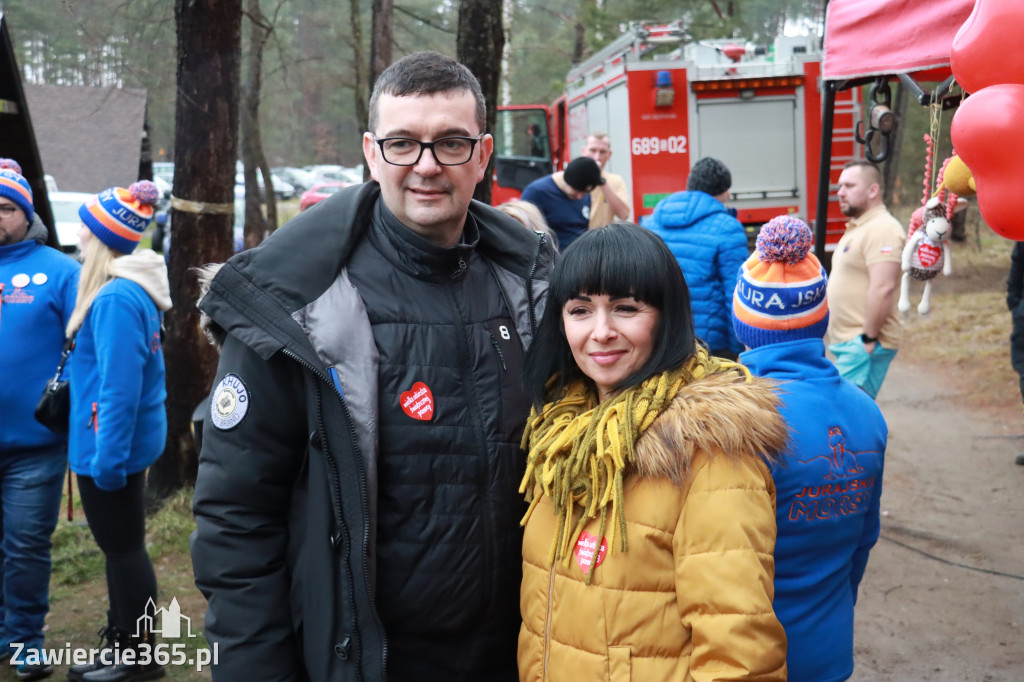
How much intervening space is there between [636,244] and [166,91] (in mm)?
10882

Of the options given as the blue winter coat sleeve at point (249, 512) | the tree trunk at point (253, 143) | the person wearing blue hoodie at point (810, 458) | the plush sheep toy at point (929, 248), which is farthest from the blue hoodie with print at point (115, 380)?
the tree trunk at point (253, 143)

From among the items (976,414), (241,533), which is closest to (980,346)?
(976,414)

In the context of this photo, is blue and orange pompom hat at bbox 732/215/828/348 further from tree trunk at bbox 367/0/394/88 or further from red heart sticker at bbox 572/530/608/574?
tree trunk at bbox 367/0/394/88

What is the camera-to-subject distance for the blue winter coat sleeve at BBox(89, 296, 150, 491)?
13.0ft

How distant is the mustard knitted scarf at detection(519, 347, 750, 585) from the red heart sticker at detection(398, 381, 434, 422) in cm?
24

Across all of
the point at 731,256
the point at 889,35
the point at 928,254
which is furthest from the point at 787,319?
the point at 731,256

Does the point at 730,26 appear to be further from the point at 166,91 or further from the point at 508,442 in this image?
the point at 508,442

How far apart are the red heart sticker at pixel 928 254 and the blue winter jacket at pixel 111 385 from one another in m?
3.48

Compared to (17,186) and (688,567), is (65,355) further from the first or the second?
(688,567)

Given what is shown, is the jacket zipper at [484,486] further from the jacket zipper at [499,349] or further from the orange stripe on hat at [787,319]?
the orange stripe on hat at [787,319]

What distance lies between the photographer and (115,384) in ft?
13.0

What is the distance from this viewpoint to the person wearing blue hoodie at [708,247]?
5750mm

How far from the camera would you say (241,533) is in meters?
2.00

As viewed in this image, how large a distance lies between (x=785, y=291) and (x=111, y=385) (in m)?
2.78
